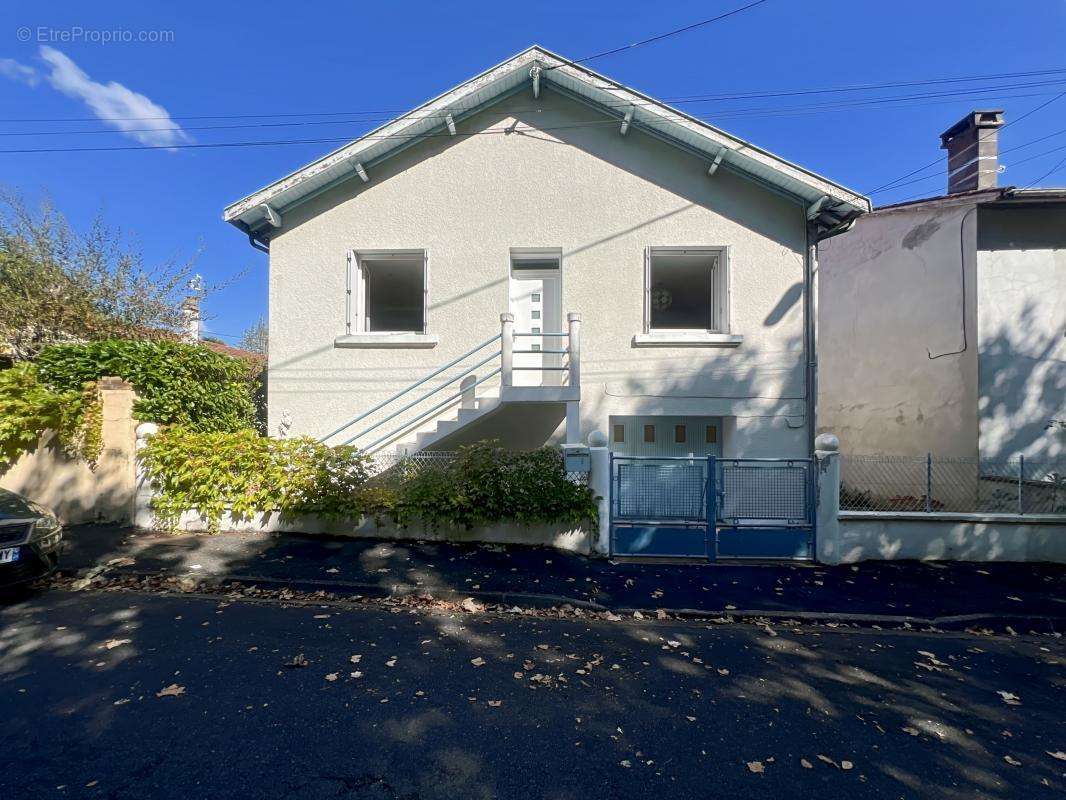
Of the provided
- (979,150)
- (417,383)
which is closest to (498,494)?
(417,383)

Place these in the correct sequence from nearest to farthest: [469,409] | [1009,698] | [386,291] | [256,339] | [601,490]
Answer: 1. [1009,698]
2. [601,490]
3. [469,409]
4. [386,291]
5. [256,339]

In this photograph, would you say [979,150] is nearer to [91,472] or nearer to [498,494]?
[498,494]

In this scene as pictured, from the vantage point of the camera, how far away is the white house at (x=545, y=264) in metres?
7.67

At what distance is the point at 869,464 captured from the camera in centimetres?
678

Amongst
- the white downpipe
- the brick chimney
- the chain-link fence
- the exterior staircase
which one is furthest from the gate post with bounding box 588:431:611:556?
the brick chimney

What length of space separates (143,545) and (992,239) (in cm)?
1397

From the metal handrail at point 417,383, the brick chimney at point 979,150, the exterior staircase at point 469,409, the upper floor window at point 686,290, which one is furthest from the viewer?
the brick chimney at point 979,150

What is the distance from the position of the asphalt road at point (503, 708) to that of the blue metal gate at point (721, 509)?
165 cm

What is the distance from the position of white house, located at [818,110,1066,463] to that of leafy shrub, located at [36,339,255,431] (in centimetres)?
1279

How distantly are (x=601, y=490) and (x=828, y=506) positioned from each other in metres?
2.94

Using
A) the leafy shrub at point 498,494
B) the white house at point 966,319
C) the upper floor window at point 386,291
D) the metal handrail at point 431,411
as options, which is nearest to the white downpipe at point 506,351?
the metal handrail at point 431,411

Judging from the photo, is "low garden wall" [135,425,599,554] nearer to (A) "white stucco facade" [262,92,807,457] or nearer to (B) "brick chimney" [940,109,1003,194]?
(A) "white stucco facade" [262,92,807,457]

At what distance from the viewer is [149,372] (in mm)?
6840

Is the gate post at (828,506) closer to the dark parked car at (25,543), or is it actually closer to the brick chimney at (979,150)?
the brick chimney at (979,150)
